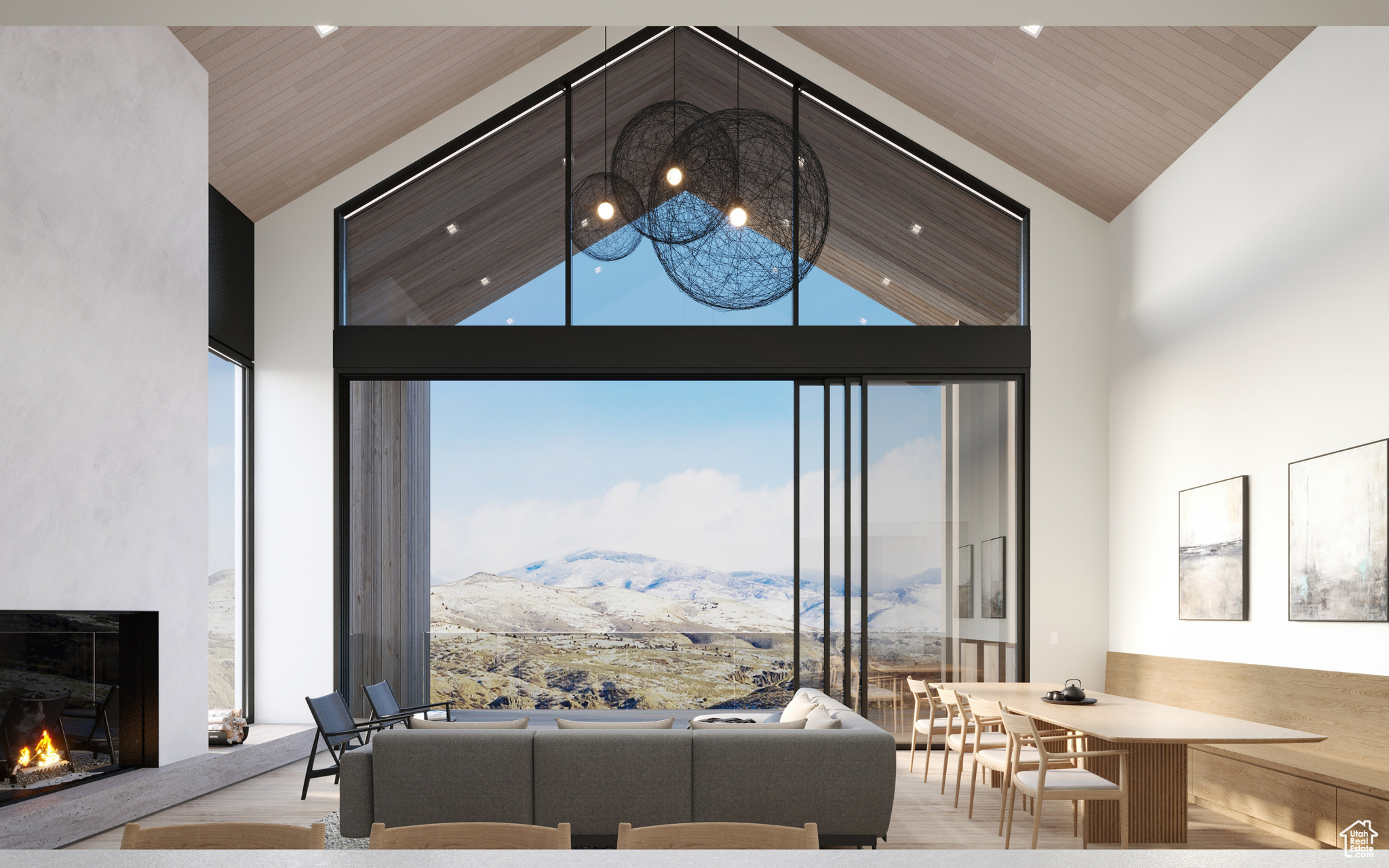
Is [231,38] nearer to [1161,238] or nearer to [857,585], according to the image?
[857,585]

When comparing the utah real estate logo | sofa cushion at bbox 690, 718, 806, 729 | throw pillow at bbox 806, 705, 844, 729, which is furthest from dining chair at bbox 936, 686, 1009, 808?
the utah real estate logo

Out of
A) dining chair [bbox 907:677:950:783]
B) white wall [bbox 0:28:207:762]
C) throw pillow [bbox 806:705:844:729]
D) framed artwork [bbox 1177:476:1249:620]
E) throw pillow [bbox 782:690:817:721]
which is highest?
white wall [bbox 0:28:207:762]

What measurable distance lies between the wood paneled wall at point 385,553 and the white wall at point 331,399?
0.32 m

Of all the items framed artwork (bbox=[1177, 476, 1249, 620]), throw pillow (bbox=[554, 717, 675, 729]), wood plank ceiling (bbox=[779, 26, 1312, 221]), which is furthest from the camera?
wood plank ceiling (bbox=[779, 26, 1312, 221])

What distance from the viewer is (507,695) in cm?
1409

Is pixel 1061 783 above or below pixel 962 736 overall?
above

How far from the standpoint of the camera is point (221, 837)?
248cm

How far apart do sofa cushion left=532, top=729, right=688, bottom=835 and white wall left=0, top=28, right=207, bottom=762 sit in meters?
2.63

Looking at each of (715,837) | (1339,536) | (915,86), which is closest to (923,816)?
(1339,536)

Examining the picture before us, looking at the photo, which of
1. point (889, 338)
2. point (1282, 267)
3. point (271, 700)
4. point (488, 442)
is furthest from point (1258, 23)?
point (488, 442)

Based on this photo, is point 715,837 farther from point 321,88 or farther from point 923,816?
point 321,88

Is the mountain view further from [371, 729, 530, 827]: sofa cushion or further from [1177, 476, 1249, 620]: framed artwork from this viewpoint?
[371, 729, 530, 827]: sofa cushion

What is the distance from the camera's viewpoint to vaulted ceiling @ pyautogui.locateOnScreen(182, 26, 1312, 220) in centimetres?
668

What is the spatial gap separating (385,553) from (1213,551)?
6.55 meters
